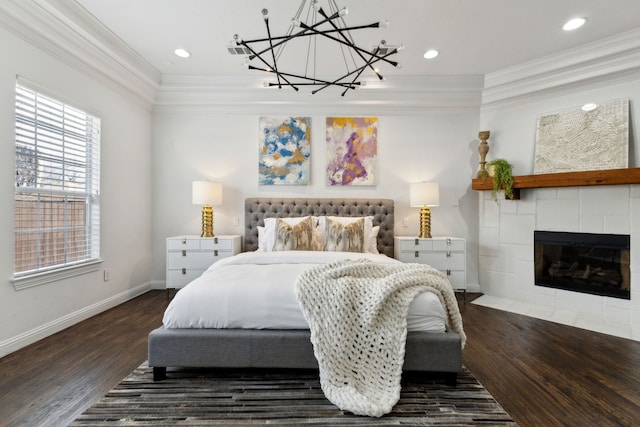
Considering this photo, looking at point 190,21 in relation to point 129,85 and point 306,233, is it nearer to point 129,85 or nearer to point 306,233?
point 129,85

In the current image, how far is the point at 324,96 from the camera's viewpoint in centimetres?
396

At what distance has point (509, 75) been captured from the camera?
3.57 metres

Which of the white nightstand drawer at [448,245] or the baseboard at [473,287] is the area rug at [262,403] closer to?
the white nightstand drawer at [448,245]

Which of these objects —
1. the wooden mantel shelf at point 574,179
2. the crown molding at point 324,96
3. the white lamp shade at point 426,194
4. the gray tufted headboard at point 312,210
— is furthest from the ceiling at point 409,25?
the gray tufted headboard at point 312,210

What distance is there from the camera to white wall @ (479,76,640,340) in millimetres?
2910

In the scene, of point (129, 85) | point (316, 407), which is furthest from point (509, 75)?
point (129, 85)

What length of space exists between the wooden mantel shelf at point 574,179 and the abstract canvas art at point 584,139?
5.8 inches

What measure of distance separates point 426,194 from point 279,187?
1901mm

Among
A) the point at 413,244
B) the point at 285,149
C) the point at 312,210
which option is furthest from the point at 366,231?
the point at 285,149

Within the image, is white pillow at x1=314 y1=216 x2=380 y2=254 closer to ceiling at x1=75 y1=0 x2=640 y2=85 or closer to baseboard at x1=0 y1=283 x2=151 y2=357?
ceiling at x1=75 y1=0 x2=640 y2=85

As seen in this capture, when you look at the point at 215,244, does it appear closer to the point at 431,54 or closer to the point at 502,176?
the point at 431,54

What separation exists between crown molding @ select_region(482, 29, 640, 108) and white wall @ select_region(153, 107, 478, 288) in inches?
25.8

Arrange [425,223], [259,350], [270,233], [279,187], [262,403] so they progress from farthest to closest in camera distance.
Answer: [279,187] → [425,223] → [270,233] → [259,350] → [262,403]

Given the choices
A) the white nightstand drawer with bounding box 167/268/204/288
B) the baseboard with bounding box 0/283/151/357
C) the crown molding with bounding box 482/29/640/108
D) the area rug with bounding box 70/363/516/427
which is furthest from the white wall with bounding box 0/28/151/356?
the crown molding with bounding box 482/29/640/108
